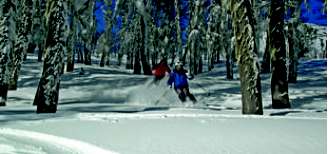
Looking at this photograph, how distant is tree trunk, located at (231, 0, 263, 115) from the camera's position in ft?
39.0

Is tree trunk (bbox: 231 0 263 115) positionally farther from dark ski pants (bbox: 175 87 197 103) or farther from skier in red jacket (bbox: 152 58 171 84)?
skier in red jacket (bbox: 152 58 171 84)

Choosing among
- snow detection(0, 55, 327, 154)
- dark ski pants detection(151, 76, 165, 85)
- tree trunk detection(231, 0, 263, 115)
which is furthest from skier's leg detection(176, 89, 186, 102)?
snow detection(0, 55, 327, 154)

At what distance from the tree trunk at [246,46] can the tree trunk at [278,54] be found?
362 centimetres

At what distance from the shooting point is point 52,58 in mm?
13406

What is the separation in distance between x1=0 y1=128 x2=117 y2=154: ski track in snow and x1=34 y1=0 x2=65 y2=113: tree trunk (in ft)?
12.2

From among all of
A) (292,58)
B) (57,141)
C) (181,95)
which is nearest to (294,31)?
(292,58)

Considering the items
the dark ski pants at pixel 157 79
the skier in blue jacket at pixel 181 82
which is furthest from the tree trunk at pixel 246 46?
the dark ski pants at pixel 157 79

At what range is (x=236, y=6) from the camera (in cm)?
1191

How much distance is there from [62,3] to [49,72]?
186 centimetres

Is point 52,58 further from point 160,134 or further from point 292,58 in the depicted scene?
point 292,58

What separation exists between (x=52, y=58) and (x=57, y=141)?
521 centimetres

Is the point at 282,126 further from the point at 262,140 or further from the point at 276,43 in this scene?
the point at 276,43

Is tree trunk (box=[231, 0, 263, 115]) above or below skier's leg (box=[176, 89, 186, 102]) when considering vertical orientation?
above

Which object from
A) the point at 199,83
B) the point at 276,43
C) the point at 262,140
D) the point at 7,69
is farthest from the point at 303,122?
the point at 199,83
